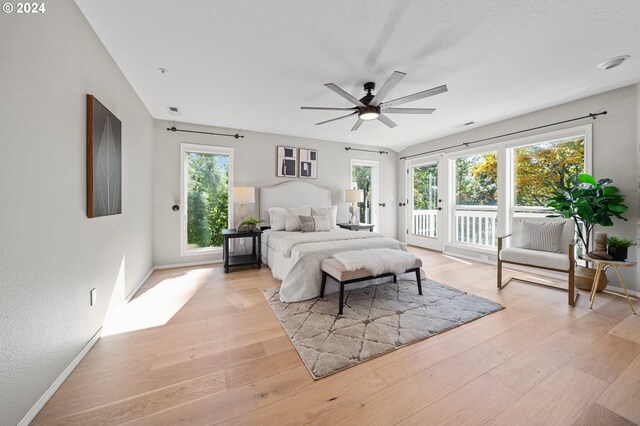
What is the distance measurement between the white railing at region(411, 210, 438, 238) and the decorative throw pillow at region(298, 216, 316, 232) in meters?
3.22

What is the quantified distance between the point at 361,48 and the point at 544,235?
328 centimetres

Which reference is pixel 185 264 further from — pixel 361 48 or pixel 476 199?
pixel 476 199

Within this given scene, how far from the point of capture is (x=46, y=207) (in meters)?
1.36

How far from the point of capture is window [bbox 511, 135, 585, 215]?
3.49m

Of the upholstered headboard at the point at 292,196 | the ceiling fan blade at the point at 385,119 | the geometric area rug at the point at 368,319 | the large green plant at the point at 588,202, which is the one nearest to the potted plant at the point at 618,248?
the large green plant at the point at 588,202

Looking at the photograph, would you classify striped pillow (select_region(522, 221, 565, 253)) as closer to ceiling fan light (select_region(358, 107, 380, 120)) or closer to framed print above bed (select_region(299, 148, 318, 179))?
A: ceiling fan light (select_region(358, 107, 380, 120))

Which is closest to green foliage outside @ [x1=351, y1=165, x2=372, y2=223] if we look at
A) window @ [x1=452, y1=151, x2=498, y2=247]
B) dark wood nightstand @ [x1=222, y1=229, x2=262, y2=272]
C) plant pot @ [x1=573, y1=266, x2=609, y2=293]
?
window @ [x1=452, y1=151, x2=498, y2=247]

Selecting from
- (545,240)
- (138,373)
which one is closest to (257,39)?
(138,373)

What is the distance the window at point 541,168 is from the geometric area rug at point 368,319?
7.53 ft

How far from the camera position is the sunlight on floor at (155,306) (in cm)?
218

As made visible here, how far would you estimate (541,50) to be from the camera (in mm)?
2221

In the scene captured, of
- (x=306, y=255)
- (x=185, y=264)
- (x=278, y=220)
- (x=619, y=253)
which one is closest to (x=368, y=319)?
(x=306, y=255)

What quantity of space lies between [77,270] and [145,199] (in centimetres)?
212

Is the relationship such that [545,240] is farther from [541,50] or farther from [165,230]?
[165,230]
